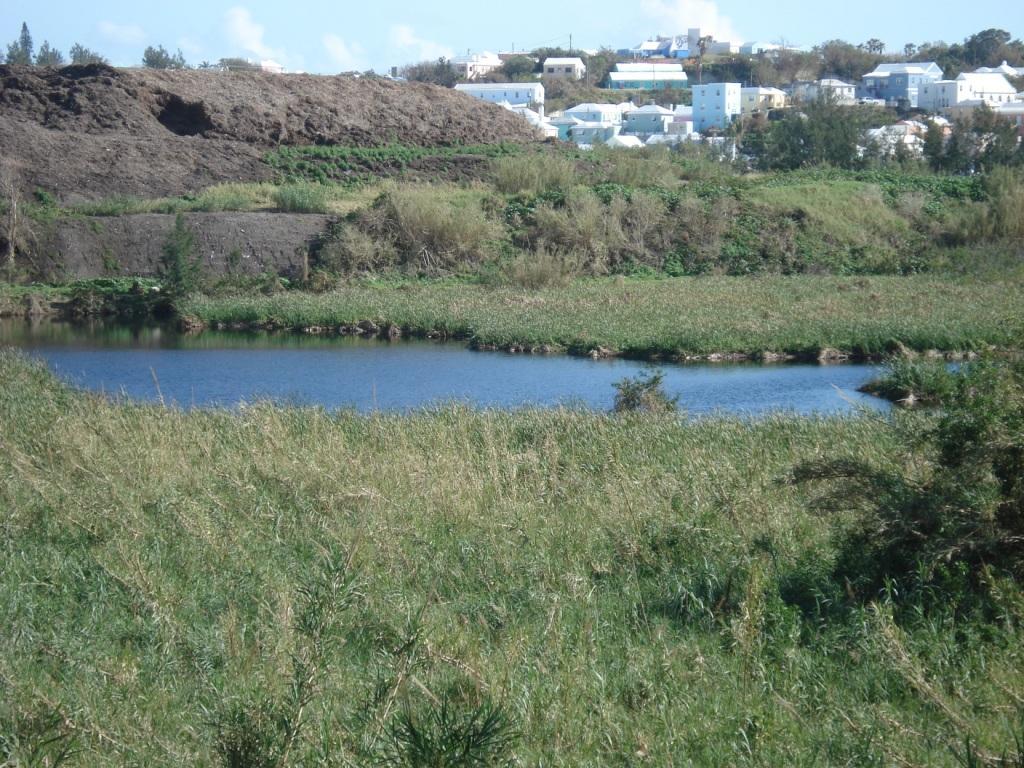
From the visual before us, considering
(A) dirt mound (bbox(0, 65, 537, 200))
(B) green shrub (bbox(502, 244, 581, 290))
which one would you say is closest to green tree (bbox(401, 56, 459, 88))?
(A) dirt mound (bbox(0, 65, 537, 200))

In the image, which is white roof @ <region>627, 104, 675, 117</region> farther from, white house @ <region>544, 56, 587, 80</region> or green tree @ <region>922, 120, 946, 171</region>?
green tree @ <region>922, 120, 946, 171</region>

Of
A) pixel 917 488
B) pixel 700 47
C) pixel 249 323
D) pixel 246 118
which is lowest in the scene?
pixel 249 323

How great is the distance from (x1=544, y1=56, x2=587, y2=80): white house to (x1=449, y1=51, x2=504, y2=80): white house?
881cm

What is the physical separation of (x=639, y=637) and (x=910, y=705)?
1.58 m

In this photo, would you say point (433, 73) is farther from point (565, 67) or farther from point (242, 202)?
point (242, 202)

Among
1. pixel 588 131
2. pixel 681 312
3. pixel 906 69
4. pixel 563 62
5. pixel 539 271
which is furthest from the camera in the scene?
pixel 563 62

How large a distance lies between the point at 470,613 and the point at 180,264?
28.1 m

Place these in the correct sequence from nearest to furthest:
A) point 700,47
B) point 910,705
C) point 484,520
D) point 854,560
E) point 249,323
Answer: point 910,705 < point 854,560 < point 484,520 < point 249,323 < point 700,47

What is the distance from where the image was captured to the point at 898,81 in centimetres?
12000

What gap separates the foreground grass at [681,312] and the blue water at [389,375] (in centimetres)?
88

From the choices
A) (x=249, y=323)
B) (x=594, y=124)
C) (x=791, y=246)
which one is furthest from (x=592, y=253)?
(x=594, y=124)

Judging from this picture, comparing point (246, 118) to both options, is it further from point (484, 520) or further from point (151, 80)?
point (484, 520)

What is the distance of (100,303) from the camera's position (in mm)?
33250

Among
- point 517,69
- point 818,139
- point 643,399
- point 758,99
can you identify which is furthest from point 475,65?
point 643,399
